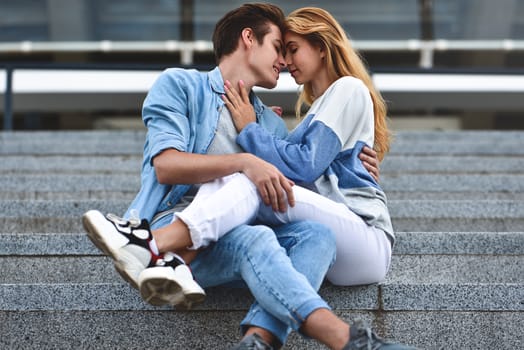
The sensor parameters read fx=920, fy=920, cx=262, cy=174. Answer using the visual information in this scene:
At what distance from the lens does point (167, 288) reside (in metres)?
2.42

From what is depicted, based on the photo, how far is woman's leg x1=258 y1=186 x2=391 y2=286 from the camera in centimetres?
274

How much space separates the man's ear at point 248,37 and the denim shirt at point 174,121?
0.46ft

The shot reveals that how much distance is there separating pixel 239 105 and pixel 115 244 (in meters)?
0.76

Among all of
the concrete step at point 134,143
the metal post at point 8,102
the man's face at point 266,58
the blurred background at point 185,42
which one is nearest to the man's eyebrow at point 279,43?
the man's face at point 266,58

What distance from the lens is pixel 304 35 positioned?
3.15m

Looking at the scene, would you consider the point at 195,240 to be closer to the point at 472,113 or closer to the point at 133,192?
the point at 133,192

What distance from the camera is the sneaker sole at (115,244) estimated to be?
2.45m

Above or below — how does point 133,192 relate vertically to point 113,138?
above

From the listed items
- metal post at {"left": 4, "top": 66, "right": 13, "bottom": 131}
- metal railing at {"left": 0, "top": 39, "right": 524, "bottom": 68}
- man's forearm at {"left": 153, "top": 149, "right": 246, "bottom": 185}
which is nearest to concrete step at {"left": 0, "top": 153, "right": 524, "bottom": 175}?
metal post at {"left": 4, "top": 66, "right": 13, "bottom": 131}

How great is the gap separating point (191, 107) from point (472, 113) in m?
7.50

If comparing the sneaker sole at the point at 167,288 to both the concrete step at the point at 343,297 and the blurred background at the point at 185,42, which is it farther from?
the blurred background at the point at 185,42

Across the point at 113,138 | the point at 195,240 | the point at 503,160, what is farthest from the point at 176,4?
the point at 195,240

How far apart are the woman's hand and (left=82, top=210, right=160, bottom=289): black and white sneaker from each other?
0.62 meters

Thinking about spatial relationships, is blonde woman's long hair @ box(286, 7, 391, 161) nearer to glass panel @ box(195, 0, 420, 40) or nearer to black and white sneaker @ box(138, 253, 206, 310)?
black and white sneaker @ box(138, 253, 206, 310)
